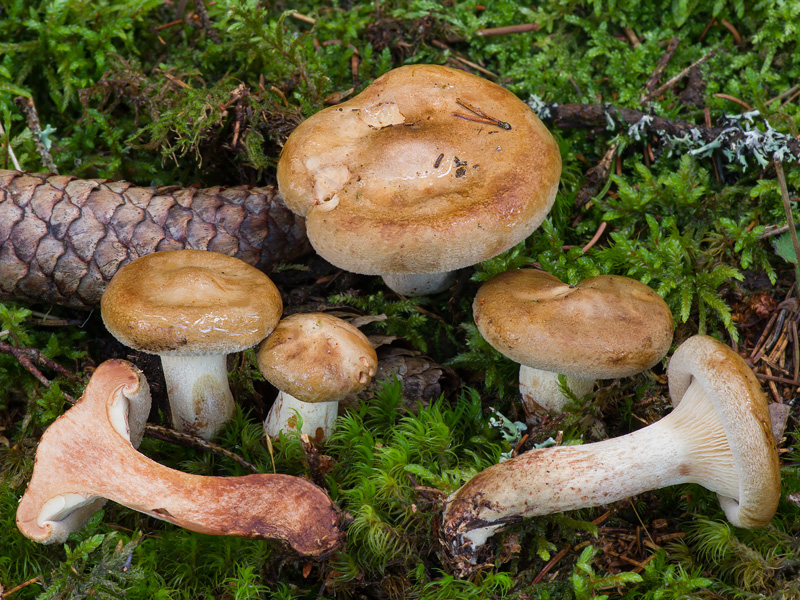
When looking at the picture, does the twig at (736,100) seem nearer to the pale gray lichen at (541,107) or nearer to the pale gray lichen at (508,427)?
the pale gray lichen at (541,107)

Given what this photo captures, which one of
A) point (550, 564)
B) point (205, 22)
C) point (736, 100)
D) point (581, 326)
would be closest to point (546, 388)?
point (581, 326)

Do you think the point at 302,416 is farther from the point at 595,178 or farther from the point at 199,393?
the point at 595,178

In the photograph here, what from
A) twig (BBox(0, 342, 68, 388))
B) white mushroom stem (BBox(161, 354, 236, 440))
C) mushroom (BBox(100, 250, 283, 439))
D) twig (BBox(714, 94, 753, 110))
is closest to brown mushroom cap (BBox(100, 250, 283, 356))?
mushroom (BBox(100, 250, 283, 439))

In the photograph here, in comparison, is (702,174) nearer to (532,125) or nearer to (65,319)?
(532,125)

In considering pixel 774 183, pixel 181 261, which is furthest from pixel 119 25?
pixel 774 183

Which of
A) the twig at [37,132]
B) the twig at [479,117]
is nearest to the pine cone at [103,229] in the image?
the twig at [37,132]
